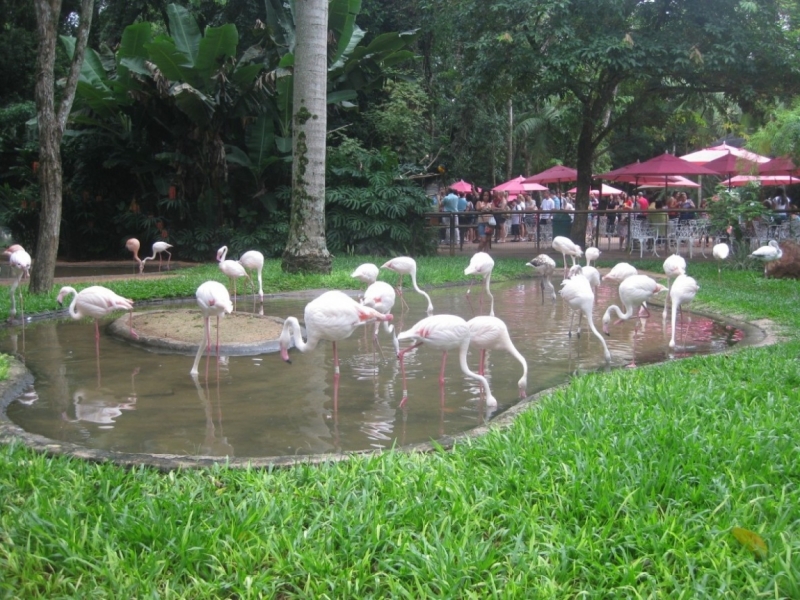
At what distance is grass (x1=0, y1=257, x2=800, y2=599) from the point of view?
2.94 metres

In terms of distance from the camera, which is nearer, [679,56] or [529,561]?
[529,561]

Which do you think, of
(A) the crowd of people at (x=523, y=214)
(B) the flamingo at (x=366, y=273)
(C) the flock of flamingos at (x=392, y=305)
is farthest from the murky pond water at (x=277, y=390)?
(A) the crowd of people at (x=523, y=214)

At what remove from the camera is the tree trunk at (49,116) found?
10180mm

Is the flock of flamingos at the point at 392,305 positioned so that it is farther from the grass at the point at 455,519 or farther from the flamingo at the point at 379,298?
the grass at the point at 455,519

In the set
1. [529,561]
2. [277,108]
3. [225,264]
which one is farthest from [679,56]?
[529,561]

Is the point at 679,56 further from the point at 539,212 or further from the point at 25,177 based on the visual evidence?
the point at 25,177

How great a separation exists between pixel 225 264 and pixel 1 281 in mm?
6758

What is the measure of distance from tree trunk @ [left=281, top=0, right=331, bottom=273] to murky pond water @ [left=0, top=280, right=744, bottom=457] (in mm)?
4358

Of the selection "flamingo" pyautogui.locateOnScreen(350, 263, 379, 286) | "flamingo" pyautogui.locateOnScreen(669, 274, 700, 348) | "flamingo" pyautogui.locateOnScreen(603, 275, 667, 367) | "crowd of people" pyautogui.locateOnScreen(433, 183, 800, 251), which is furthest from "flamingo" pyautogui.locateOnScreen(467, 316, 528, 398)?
"crowd of people" pyautogui.locateOnScreen(433, 183, 800, 251)

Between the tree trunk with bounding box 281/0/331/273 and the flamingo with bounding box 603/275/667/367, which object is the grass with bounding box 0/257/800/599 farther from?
the tree trunk with bounding box 281/0/331/273

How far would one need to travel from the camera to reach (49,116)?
1055 cm

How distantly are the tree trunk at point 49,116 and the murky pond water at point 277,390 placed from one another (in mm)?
1830

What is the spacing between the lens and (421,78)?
2247 centimetres

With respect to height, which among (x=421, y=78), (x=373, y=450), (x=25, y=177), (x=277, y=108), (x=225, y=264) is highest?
(x=421, y=78)
